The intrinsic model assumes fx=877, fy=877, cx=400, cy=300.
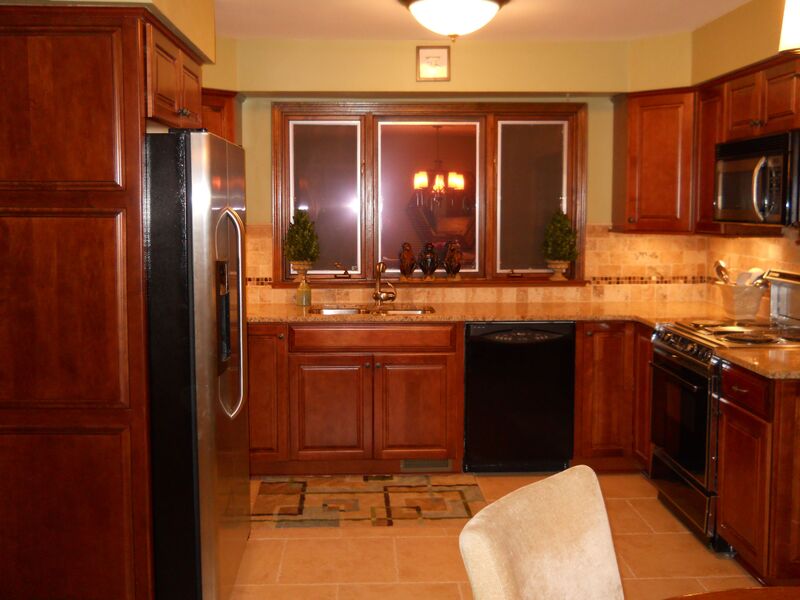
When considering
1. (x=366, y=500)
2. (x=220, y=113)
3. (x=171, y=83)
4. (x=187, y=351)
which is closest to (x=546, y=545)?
(x=187, y=351)

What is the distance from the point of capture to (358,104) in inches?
213

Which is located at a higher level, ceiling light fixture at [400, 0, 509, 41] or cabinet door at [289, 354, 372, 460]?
ceiling light fixture at [400, 0, 509, 41]

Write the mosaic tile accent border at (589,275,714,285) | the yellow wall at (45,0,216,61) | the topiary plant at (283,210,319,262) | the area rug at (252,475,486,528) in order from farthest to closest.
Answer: the mosaic tile accent border at (589,275,714,285) < the topiary plant at (283,210,319,262) < the area rug at (252,475,486,528) < the yellow wall at (45,0,216,61)

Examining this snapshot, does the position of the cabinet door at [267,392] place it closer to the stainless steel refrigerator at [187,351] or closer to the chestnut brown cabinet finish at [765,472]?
the stainless steel refrigerator at [187,351]

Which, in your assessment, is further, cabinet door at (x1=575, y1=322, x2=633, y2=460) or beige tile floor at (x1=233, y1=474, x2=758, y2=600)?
cabinet door at (x1=575, y1=322, x2=633, y2=460)

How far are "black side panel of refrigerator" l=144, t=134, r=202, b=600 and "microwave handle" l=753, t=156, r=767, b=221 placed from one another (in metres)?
2.55

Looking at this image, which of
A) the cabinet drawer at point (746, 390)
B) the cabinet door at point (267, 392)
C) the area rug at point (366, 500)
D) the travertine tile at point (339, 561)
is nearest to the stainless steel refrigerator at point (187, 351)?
the travertine tile at point (339, 561)

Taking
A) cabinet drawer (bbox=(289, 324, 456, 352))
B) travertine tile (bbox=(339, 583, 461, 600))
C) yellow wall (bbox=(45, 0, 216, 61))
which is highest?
yellow wall (bbox=(45, 0, 216, 61))

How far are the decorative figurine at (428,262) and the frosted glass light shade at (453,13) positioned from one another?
1722 millimetres

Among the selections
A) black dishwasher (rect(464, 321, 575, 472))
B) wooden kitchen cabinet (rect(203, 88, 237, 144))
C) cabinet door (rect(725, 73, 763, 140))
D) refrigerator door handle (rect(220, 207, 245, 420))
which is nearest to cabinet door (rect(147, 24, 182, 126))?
refrigerator door handle (rect(220, 207, 245, 420))

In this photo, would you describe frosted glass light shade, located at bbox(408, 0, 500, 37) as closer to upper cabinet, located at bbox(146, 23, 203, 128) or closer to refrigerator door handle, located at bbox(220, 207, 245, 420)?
upper cabinet, located at bbox(146, 23, 203, 128)

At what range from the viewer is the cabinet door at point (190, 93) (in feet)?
11.8

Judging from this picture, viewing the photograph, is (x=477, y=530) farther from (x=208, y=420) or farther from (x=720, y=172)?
(x=720, y=172)

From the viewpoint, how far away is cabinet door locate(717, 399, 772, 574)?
3434 mm
